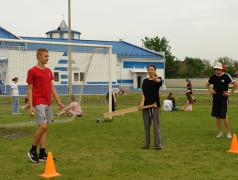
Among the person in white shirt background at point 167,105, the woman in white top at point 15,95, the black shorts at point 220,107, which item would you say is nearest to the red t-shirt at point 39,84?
the black shorts at point 220,107

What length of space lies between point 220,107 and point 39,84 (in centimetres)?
499

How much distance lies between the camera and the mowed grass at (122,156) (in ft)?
17.9

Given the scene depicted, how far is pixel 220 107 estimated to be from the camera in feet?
29.2

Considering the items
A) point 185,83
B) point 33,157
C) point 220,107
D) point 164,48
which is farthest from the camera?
point 164,48

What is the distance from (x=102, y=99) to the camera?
49.2 ft

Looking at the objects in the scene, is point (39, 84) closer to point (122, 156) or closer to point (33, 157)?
point (33, 157)

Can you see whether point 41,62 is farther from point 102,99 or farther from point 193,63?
point 193,63

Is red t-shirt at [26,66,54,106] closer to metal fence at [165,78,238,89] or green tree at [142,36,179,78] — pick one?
metal fence at [165,78,238,89]

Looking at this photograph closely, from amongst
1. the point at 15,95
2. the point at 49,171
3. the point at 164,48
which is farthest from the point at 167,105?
the point at 164,48

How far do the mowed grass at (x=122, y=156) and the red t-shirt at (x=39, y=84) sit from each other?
118cm

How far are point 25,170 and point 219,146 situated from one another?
4.40 meters

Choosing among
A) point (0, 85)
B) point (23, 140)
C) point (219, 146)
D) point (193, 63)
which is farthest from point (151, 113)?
point (193, 63)

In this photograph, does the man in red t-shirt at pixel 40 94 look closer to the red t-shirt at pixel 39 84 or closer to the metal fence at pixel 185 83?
the red t-shirt at pixel 39 84

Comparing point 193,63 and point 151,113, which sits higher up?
point 193,63
